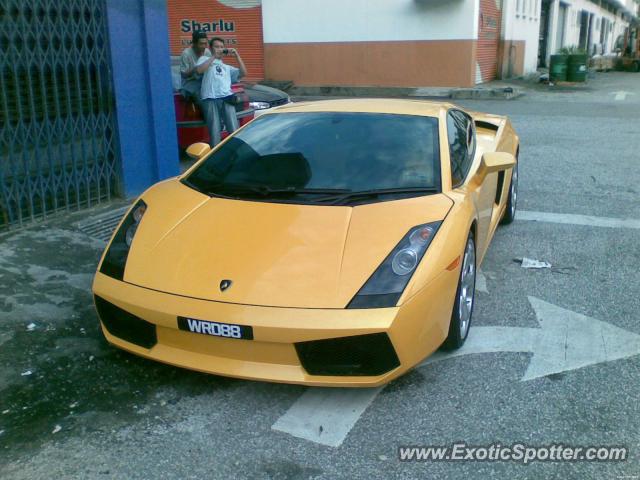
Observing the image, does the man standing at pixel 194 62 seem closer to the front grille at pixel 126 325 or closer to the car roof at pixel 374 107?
the car roof at pixel 374 107

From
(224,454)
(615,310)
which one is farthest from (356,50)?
(224,454)

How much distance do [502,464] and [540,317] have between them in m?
1.62

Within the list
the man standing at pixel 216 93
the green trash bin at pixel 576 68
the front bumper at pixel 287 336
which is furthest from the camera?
A: the green trash bin at pixel 576 68

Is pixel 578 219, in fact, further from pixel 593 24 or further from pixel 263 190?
pixel 593 24

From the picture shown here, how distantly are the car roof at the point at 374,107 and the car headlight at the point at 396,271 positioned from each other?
1300mm

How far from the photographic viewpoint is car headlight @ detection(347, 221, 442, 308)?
310 centimetres

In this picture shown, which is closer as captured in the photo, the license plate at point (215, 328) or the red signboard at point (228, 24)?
the license plate at point (215, 328)

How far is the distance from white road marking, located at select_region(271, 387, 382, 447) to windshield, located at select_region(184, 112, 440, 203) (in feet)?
3.52

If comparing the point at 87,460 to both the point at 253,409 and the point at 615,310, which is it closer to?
the point at 253,409

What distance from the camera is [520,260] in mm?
5352

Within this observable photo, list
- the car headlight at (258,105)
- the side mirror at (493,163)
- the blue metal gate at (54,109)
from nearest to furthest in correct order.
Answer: the side mirror at (493,163) → the blue metal gate at (54,109) → the car headlight at (258,105)

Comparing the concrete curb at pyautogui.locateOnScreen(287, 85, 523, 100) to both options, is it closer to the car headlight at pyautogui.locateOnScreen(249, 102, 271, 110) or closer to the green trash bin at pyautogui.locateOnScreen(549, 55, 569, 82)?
the green trash bin at pyautogui.locateOnScreen(549, 55, 569, 82)

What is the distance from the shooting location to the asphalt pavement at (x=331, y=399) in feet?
9.39

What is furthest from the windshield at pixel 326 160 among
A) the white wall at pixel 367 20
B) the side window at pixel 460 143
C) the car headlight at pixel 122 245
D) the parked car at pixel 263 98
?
the white wall at pixel 367 20
